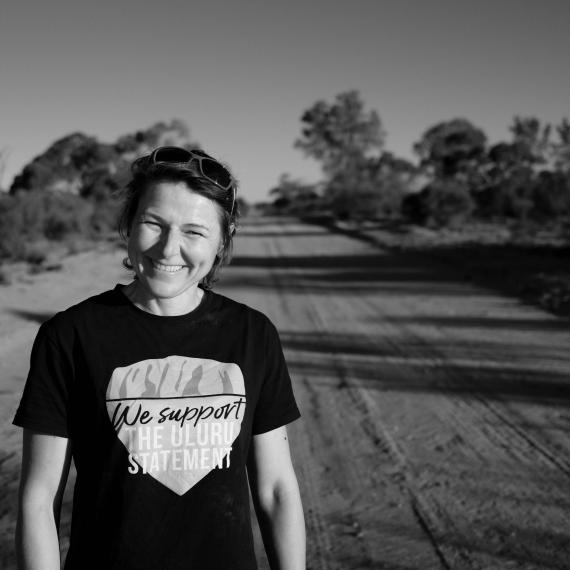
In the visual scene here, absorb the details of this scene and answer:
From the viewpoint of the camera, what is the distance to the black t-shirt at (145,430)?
53.1 inches

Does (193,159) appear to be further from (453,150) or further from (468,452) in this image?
(453,150)

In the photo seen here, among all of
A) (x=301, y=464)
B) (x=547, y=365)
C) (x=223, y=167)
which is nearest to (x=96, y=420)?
(x=223, y=167)

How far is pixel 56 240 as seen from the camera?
25547mm

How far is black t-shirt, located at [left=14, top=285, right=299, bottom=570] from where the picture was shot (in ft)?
4.43

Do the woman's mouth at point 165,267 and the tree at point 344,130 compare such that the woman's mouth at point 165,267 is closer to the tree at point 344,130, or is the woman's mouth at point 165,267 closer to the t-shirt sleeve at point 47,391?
the t-shirt sleeve at point 47,391

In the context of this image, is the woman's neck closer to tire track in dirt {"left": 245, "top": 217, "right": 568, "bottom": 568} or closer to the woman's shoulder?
the woman's shoulder

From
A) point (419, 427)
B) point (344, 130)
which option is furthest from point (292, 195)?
point (419, 427)

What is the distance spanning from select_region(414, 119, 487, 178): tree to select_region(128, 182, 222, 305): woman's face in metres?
44.4

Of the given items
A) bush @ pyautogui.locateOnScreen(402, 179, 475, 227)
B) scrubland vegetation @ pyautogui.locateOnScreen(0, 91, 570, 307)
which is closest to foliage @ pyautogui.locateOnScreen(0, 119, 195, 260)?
scrubland vegetation @ pyautogui.locateOnScreen(0, 91, 570, 307)

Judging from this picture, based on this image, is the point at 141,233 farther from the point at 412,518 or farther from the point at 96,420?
the point at 412,518

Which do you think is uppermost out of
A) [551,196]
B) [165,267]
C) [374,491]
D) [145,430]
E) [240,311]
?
[551,196]

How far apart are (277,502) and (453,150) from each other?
4540 centimetres

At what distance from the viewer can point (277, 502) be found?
153 cm

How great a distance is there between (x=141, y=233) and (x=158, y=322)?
22cm
